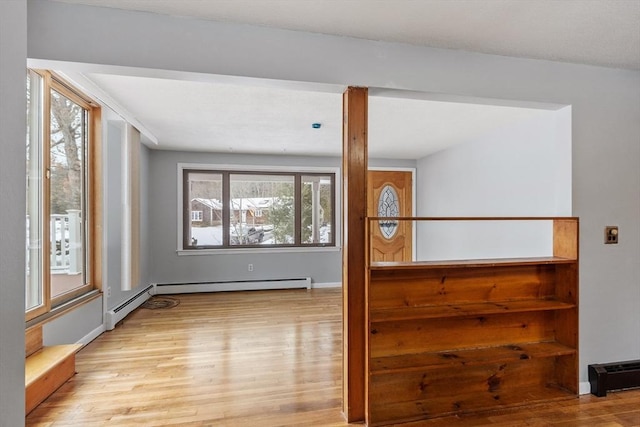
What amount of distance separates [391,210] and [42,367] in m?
4.98

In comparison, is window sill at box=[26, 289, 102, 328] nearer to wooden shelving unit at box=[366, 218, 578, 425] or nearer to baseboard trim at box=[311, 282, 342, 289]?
wooden shelving unit at box=[366, 218, 578, 425]

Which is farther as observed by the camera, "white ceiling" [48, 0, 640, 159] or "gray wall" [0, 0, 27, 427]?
"white ceiling" [48, 0, 640, 159]

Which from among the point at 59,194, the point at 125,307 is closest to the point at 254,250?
the point at 125,307

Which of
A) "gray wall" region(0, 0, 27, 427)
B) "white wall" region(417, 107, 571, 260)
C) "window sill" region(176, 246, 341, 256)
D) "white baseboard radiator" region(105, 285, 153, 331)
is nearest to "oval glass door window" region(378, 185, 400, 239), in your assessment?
"white wall" region(417, 107, 571, 260)

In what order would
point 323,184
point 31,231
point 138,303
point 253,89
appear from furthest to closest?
point 323,184 < point 138,303 < point 253,89 < point 31,231

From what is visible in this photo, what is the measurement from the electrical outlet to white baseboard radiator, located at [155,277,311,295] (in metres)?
4.08

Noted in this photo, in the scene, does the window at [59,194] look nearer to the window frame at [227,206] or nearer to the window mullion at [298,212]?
the window frame at [227,206]

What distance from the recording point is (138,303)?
4527mm

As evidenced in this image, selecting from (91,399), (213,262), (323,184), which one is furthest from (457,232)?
(91,399)

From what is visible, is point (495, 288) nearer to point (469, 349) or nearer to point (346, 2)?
point (469, 349)

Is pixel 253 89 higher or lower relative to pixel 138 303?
higher

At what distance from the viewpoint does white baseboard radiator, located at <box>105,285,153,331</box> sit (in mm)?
3646

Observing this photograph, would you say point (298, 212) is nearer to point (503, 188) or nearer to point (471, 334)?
point (503, 188)

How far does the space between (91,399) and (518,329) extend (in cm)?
301
